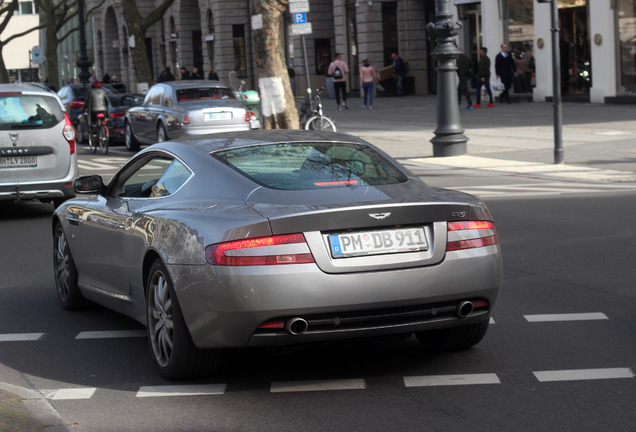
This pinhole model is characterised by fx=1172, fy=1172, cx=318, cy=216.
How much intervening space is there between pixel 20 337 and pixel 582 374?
11.7 feet

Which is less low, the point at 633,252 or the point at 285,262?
the point at 285,262

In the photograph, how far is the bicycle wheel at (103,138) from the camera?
26370 millimetres

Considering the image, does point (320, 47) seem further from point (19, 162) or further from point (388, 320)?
point (388, 320)

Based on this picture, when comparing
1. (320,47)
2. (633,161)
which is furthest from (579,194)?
(320,47)

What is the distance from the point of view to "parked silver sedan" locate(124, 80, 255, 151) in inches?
949

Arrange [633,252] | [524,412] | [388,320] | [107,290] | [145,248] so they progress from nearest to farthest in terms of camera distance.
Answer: [524,412] < [388,320] < [145,248] < [107,290] < [633,252]

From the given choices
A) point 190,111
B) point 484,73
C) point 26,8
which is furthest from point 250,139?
point 26,8

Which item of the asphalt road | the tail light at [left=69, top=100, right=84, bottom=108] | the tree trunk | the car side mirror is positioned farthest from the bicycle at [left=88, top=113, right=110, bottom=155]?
the car side mirror

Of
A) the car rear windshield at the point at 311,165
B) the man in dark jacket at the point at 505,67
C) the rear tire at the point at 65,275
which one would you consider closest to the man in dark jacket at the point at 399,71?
the man in dark jacket at the point at 505,67

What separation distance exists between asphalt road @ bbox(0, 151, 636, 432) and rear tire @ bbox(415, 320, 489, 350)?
0.23ft

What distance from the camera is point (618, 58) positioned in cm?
3183

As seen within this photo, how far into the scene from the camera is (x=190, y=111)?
24.2 metres

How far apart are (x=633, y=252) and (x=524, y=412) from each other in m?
5.06

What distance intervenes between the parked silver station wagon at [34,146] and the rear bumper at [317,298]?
8672mm
